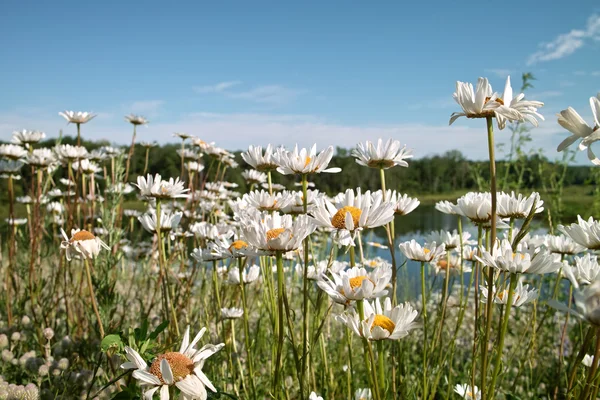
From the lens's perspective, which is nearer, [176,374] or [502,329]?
[176,374]

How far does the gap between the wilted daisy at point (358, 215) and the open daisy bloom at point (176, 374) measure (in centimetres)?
47

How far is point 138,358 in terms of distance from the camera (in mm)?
1063

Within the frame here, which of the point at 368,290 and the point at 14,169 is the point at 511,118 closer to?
the point at 368,290

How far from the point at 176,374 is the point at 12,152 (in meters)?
3.05

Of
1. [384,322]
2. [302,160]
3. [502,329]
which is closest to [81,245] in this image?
[302,160]

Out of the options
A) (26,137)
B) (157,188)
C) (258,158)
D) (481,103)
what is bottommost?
(157,188)

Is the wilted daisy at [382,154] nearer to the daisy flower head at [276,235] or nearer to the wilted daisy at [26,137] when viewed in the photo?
the daisy flower head at [276,235]

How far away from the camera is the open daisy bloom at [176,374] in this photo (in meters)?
0.99

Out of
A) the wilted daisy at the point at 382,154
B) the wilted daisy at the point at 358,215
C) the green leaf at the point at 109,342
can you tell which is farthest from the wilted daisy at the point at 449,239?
the green leaf at the point at 109,342

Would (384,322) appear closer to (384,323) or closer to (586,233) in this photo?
(384,323)

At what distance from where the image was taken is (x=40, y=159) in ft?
9.89

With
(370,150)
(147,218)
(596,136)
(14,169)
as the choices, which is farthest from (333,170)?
(14,169)

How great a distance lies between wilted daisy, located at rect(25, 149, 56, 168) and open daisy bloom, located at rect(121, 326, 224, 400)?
95.6 inches

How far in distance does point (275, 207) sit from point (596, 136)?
116 centimetres
